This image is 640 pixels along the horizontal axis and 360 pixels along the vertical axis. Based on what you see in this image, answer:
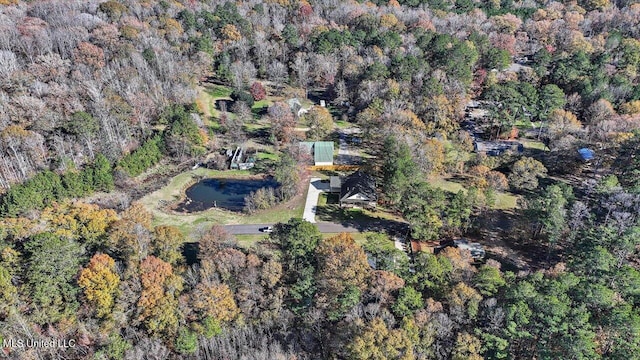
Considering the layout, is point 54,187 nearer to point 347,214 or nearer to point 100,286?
point 100,286

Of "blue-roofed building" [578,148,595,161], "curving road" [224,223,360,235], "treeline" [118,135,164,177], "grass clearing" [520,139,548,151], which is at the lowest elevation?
"curving road" [224,223,360,235]

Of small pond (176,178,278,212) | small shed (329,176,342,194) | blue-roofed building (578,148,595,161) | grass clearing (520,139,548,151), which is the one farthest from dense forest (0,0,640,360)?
small shed (329,176,342,194)

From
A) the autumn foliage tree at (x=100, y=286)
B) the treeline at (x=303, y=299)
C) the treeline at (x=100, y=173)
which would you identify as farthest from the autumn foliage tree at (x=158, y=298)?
the treeline at (x=100, y=173)

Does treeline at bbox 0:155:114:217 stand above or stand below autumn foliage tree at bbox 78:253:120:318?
above

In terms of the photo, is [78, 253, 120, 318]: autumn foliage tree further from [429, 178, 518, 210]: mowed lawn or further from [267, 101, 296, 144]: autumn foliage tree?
[429, 178, 518, 210]: mowed lawn

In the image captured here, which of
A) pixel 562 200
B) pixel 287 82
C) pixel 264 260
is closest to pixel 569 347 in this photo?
pixel 562 200

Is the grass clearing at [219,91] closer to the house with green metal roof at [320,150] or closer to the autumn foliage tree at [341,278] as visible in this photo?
the house with green metal roof at [320,150]

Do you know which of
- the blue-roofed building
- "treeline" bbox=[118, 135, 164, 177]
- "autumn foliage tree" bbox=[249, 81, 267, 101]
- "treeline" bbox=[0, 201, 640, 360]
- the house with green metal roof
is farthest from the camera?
"autumn foliage tree" bbox=[249, 81, 267, 101]
